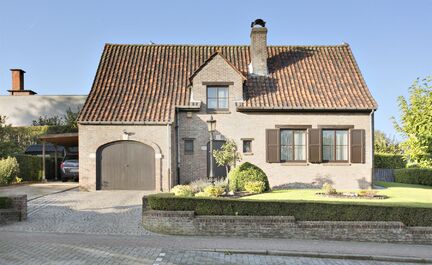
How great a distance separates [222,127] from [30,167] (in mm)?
12521

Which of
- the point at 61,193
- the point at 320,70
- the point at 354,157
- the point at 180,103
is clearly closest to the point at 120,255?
the point at 61,193

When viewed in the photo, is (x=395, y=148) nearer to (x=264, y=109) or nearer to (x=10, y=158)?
(x=264, y=109)

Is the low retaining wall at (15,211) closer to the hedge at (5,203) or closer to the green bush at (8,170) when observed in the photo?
the hedge at (5,203)

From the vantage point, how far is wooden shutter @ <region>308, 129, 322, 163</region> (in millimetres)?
19812

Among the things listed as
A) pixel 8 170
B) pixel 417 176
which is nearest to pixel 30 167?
pixel 8 170

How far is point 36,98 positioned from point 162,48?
21.6 metres

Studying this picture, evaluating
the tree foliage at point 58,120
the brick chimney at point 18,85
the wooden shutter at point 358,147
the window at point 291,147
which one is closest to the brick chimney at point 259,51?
the window at point 291,147

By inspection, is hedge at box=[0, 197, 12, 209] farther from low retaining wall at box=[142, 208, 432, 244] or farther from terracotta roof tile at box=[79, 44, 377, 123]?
terracotta roof tile at box=[79, 44, 377, 123]

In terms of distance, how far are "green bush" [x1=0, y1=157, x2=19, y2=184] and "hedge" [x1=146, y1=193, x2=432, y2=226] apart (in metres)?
12.9

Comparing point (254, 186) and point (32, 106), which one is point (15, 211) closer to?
point (254, 186)

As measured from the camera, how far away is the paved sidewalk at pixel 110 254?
827cm

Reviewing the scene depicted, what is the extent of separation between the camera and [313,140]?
65.4 feet

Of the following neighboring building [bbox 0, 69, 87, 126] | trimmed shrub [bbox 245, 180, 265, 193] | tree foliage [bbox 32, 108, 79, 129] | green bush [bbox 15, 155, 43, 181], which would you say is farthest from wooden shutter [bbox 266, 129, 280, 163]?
neighboring building [bbox 0, 69, 87, 126]

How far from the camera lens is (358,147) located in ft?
65.0
